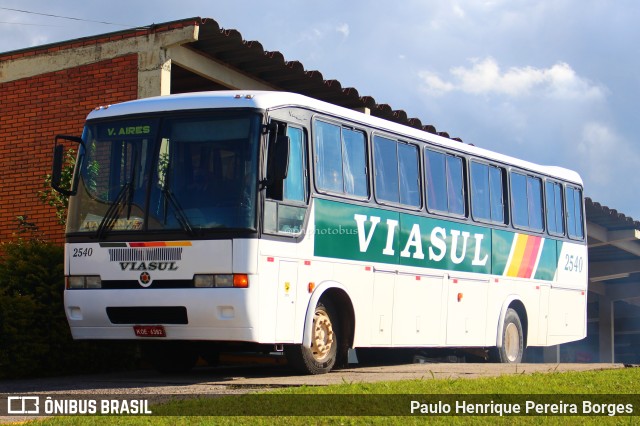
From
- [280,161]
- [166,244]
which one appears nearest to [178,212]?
[166,244]

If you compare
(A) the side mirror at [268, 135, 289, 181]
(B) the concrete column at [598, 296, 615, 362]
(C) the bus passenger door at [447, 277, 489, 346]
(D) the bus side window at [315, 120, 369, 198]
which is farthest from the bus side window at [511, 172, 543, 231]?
(B) the concrete column at [598, 296, 615, 362]

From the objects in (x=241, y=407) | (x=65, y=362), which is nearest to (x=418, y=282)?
(x=65, y=362)

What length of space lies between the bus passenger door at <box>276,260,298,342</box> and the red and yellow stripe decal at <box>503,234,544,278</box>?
21.3 ft

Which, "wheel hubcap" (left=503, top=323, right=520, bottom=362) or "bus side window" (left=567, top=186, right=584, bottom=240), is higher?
"bus side window" (left=567, top=186, right=584, bottom=240)

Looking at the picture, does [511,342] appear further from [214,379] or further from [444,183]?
[214,379]

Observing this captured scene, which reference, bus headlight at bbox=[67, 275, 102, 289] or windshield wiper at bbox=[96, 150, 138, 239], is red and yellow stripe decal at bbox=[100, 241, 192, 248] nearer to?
windshield wiper at bbox=[96, 150, 138, 239]

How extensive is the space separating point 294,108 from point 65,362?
490 centimetres

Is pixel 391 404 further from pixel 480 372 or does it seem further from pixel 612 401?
pixel 480 372

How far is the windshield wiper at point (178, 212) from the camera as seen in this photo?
41.8 ft

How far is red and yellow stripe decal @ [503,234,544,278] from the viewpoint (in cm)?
1908

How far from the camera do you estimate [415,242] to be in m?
16.1

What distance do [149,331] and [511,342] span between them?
26.3 feet

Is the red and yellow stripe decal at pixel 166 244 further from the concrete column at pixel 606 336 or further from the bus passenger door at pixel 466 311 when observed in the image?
the concrete column at pixel 606 336

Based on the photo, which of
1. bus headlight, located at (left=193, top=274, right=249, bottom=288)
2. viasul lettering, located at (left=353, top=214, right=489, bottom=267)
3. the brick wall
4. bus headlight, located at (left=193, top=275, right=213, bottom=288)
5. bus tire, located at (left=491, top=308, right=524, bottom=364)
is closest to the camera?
bus headlight, located at (left=193, top=274, right=249, bottom=288)
